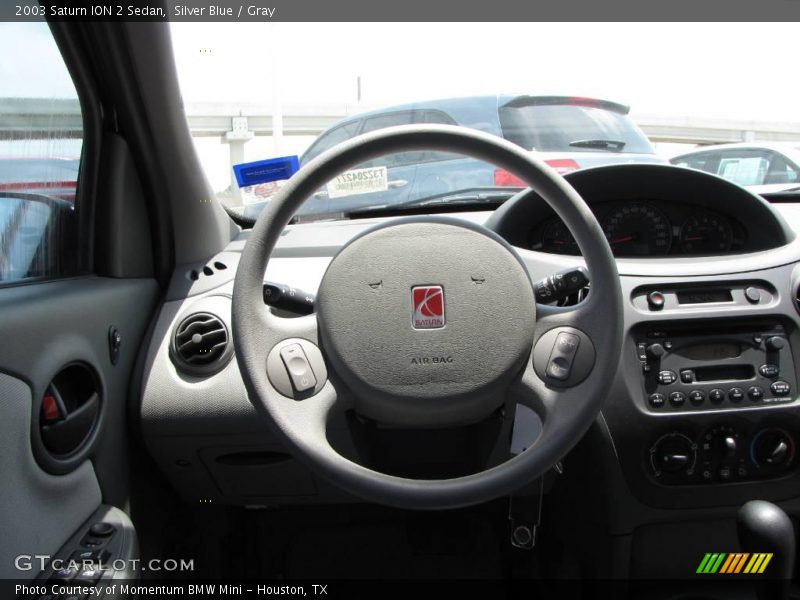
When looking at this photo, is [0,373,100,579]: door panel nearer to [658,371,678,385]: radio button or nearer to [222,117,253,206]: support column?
[222,117,253,206]: support column

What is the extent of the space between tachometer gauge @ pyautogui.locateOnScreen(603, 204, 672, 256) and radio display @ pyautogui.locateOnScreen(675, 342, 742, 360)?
39cm

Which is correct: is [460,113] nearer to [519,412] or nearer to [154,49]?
[154,49]

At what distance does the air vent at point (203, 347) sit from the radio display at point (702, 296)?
1.34 m

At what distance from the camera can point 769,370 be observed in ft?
6.18

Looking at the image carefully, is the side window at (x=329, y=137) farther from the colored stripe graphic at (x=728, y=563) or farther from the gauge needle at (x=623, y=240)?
the colored stripe graphic at (x=728, y=563)

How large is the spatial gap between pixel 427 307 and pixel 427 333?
53 millimetres

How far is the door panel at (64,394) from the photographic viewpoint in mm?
1348

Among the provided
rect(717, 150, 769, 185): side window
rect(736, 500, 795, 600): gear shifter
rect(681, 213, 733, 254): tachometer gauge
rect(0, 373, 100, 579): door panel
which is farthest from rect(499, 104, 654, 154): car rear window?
rect(0, 373, 100, 579): door panel

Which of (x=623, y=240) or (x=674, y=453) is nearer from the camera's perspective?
(x=674, y=453)

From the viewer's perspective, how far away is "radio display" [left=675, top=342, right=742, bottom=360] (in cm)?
189

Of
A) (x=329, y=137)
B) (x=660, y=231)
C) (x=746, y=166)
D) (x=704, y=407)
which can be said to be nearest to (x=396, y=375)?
(x=704, y=407)

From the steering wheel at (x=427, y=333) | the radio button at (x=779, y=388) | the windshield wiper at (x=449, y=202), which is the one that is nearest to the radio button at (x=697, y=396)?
the radio button at (x=779, y=388)

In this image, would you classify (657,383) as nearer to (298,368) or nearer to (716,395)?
(716,395)

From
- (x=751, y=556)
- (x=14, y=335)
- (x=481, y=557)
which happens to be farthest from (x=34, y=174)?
(x=751, y=556)
